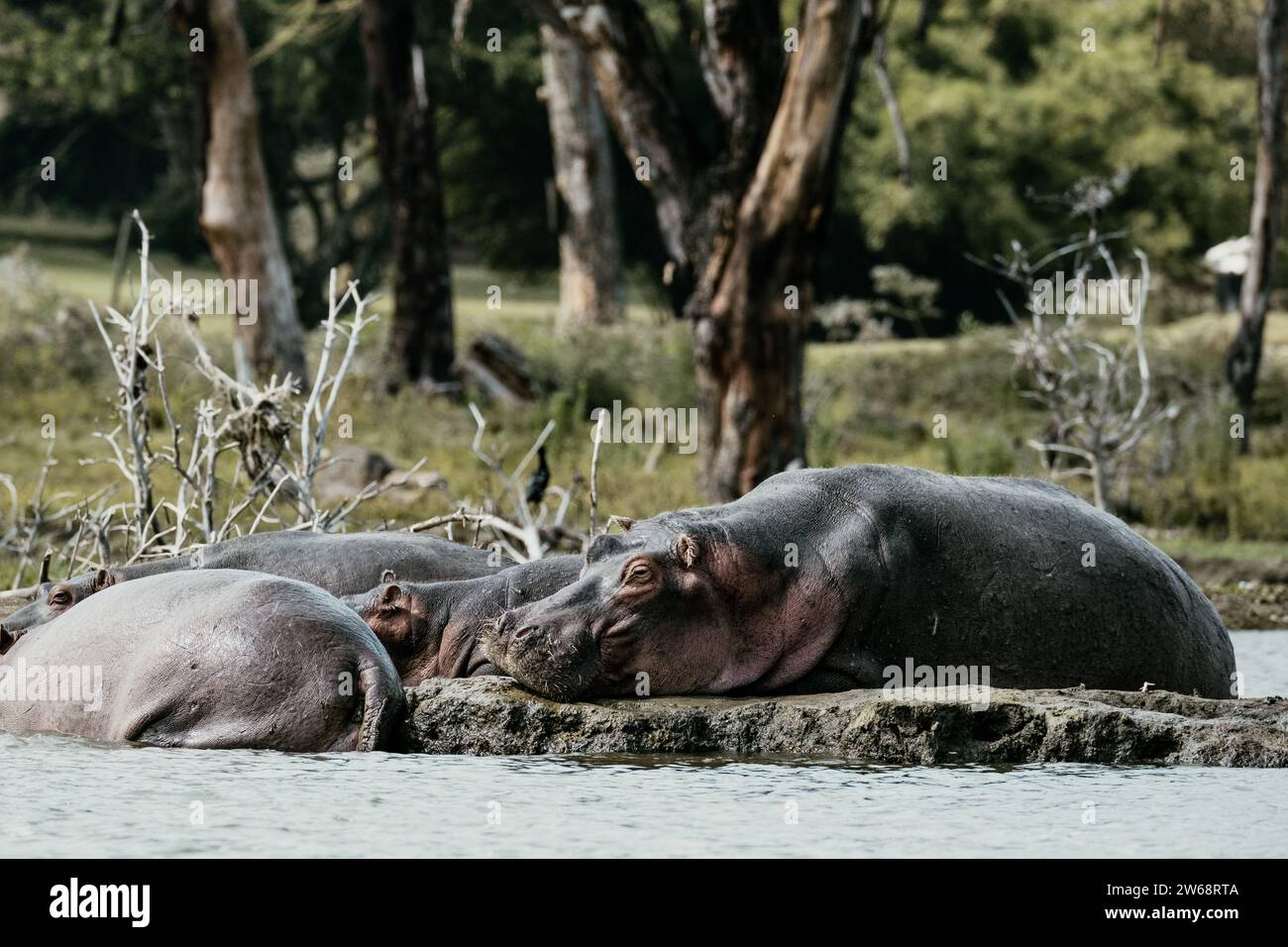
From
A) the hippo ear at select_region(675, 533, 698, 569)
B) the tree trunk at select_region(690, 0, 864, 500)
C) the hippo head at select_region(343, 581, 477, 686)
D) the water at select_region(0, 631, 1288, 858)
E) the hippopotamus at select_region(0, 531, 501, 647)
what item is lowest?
the water at select_region(0, 631, 1288, 858)

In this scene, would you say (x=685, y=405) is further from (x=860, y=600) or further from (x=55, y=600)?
(x=860, y=600)

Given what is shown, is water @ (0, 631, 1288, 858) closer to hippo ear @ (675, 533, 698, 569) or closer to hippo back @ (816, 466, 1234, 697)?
hippo ear @ (675, 533, 698, 569)

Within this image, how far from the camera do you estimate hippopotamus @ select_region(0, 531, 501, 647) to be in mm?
7688

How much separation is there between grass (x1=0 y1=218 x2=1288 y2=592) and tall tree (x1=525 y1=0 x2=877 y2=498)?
128 centimetres

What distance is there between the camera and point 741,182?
41.8ft

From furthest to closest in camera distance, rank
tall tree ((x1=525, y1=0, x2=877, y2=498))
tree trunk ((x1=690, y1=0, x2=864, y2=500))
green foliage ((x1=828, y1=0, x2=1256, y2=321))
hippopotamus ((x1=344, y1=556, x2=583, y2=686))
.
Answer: green foliage ((x1=828, y1=0, x2=1256, y2=321)) → tall tree ((x1=525, y1=0, x2=877, y2=498)) → tree trunk ((x1=690, y1=0, x2=864, y2=500)) → hippopotamus ((x1=344, y1=556, x2=583, y2=686))

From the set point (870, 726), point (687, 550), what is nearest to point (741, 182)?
point (687, 550)

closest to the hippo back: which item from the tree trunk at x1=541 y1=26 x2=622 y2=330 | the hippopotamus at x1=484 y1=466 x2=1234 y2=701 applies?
the hippopotamus at x1=484 y1=466 x2=1234 y2=701

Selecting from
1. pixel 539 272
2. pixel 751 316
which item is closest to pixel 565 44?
pixel 539 272

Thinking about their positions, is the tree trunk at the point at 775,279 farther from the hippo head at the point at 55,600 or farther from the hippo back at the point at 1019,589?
the hippo head at the point at 55,600

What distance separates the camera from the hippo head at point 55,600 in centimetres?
724

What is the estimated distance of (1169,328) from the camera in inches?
1161

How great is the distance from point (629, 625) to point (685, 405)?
15.1 m
